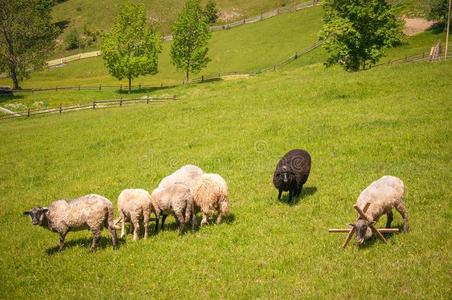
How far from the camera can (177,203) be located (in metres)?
13.7

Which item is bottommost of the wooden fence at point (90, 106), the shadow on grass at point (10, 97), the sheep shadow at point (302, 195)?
the sheep shadow at point (302, 195)

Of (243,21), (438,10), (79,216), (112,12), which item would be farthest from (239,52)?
(79,216)

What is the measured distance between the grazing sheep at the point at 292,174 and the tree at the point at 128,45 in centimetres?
5321

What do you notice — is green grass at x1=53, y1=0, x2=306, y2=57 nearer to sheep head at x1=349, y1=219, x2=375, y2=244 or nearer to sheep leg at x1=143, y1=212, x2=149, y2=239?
sheep leg at x1=143, y1=212, x2=149, y2=239

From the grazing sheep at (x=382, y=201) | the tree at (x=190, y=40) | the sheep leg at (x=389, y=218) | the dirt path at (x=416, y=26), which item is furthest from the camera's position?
the dirt path at (x=416, y=26)

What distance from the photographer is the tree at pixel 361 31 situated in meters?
42.0

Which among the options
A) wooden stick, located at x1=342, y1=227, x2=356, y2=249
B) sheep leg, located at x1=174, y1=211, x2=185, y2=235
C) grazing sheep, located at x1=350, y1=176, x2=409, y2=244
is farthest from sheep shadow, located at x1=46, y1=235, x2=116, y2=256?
grazing sheep, located at x1=350, y1=176, x2=409, y2=244

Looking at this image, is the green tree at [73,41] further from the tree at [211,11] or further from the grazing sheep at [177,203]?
the grazing sheep at [177,203]

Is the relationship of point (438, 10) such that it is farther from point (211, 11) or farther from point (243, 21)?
point (211, 11)

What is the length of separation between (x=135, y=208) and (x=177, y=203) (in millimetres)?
1476

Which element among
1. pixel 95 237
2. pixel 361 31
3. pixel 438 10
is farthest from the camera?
pixel 438 10

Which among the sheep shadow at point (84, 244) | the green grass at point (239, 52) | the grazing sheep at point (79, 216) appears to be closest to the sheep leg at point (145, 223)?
the sheep shadow at point (84, 244)

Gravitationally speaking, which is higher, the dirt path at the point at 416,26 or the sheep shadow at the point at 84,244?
the dirt path at the point at 416,26

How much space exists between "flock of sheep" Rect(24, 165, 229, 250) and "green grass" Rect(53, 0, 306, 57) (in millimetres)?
100371
